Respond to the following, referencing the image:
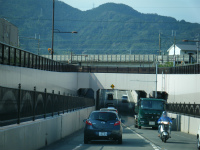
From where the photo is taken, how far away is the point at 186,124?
120 ft

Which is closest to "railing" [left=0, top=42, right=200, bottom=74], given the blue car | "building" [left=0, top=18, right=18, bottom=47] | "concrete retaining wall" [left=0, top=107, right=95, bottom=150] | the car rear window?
Result: "concrete retaining wall" [left=0, top=107, right=95, bottom=150]

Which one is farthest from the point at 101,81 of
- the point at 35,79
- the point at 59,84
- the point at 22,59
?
the point at 22,59

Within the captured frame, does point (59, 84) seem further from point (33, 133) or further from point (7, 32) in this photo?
point (33, 133)

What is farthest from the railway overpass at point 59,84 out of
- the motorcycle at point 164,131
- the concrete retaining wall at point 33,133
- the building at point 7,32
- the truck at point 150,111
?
the building at point 7,32

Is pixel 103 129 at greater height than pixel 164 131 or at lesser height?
greater

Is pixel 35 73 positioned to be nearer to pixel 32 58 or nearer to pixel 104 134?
pixel 32 58

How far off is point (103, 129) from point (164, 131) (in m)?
3.92

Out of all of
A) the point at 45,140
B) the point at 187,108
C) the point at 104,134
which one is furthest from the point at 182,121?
the point at 45,140

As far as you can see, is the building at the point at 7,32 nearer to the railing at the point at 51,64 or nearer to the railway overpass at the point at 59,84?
the railing at the point at 51,64

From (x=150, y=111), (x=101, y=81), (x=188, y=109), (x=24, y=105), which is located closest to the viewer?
(x=24, y=105)

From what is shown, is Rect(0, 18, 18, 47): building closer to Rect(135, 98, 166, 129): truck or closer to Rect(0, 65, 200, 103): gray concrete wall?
Rect(0, 65, 200, 103): gray concrete wall

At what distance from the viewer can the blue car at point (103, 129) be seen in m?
20.8

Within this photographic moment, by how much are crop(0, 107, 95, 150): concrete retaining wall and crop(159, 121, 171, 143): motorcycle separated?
5332 millimetres

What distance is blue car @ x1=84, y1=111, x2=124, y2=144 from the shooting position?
20766mm
